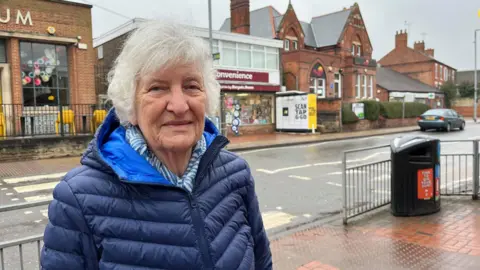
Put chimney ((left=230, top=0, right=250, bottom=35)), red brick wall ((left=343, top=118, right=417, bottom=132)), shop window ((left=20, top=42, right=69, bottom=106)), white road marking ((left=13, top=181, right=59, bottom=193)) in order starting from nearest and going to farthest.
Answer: white road marking ((left=13, top=181, right=59, bottom=193)) < shop window ((left=20, top=42, right=69, bottom=106)) < red brick wall ((left=343, top=118, right=417, bottom=132)) < chimney ((left=230, top=0, right=250, bottom=35))

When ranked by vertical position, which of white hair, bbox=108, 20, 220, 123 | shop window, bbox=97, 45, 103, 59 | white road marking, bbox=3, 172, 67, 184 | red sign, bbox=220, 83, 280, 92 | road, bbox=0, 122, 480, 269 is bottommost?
road, bbox=0, 122, 480, 269

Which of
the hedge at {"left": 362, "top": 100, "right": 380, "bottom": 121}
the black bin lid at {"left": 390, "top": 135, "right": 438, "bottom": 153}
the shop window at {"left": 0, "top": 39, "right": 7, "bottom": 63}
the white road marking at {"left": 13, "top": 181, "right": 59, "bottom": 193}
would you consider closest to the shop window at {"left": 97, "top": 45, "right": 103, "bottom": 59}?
the shop window at {"left": 0, "top": 39, "right": 7, "bottom": 63}

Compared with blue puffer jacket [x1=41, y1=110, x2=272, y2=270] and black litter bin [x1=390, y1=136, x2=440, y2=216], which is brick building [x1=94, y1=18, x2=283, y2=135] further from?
blue puffer jacket [x1=41, y1=110, x2=272, y2=270]

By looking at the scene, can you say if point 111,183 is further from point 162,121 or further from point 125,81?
point 125,81

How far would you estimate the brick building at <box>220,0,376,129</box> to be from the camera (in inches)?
1174

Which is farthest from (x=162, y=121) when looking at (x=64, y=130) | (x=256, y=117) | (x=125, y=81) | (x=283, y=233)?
(x=256, y=117)

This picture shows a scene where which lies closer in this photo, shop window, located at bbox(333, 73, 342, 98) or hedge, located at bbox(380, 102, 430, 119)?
hedge, located at bbox(380, 102, 430, 119)

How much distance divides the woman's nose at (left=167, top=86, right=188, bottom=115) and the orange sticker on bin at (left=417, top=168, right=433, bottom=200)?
5035 mm

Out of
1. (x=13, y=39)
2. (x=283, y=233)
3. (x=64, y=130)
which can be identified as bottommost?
(x=283, y=233)

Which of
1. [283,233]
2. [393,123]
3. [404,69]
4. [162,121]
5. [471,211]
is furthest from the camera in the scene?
[404,69]

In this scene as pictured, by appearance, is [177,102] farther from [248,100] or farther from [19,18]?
[248,100]

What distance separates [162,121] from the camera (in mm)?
1656

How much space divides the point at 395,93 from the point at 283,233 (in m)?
42.7

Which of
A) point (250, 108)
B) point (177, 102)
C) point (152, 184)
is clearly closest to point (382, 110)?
point (250, 108)
